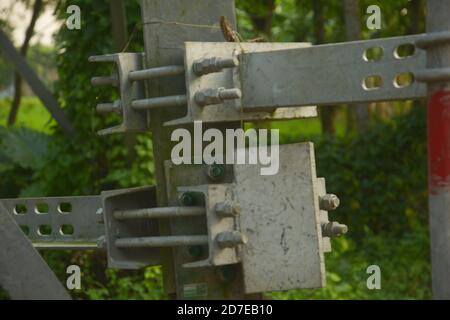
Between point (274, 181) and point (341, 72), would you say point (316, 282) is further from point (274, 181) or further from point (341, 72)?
point (341, 72)

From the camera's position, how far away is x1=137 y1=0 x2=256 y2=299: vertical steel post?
4758 mm

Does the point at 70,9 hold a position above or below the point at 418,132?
above

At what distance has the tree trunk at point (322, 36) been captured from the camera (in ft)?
42.6

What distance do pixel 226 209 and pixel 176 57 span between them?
86 centimetres

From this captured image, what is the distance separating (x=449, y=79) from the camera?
12.4ft

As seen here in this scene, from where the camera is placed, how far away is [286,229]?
4449 mm

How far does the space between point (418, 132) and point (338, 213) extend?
120 centimetres

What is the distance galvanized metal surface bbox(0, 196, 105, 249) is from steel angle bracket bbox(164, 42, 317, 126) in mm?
829

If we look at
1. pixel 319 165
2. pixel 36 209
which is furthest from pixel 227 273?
pixel 319 165

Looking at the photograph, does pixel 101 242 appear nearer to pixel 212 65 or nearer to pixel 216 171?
pixel 216 171

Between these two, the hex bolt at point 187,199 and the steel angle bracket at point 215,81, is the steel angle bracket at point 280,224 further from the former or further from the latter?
the steel angle bracket at point 215,81

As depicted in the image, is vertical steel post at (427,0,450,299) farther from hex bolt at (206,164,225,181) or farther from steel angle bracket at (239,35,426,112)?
hex bolt at (206,164,225,181)

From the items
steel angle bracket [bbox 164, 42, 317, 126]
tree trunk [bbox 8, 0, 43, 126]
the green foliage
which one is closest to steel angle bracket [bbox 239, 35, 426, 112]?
steel angle bracket [bbox 164, 42, 317, 126]
